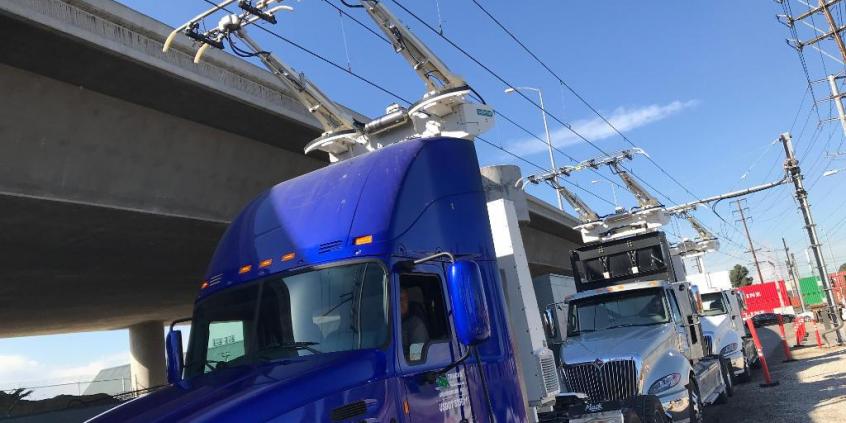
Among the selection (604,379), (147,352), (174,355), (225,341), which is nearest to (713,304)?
(604,379)

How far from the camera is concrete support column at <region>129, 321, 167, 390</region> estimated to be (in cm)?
3338

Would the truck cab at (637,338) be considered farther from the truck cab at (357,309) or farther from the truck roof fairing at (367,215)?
the truck roof fairing at (367,215)

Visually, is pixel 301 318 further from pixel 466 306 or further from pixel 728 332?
pixel 728 332

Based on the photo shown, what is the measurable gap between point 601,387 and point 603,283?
4199 millimetres

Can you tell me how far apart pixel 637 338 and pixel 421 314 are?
5986 millimetres

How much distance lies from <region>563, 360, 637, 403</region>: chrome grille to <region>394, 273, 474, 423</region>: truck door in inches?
189

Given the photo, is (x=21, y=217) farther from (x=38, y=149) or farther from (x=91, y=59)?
(x=91, y=59)

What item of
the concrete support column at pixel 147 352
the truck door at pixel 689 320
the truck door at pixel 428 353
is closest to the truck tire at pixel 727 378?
the truck door at pixel 689 320

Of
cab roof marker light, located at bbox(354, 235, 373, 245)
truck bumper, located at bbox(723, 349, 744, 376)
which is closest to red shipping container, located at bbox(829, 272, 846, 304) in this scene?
truck bumper, located at bbox(723, 349, 744, 376)

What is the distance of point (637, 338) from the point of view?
930 cm

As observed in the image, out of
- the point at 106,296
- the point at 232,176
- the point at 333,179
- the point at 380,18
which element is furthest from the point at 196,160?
the point at 106,296

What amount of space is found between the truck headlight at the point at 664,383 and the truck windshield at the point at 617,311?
1.35m

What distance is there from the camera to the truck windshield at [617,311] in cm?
1024

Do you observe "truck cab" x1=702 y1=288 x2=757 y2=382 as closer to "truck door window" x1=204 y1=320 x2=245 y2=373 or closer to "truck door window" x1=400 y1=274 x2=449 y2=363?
"truck door window" x1=400 y1=274 x2=449 y2=363
